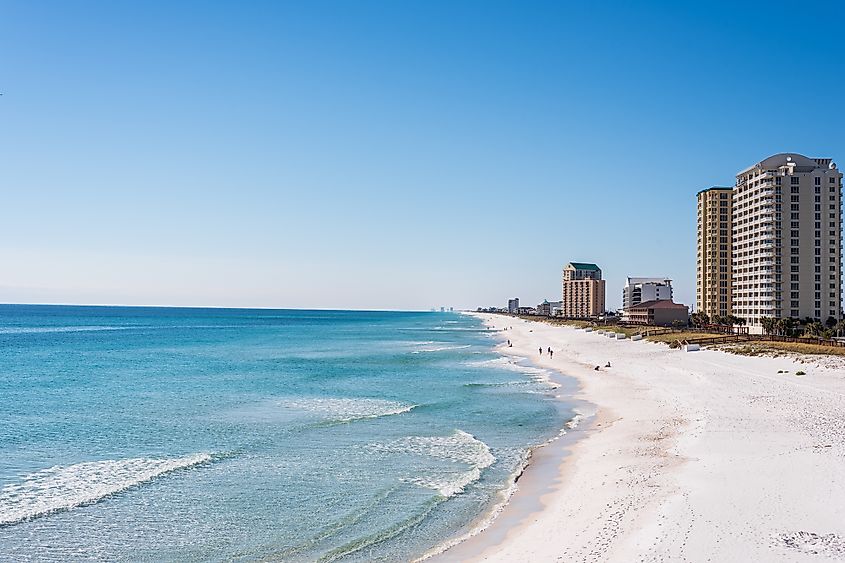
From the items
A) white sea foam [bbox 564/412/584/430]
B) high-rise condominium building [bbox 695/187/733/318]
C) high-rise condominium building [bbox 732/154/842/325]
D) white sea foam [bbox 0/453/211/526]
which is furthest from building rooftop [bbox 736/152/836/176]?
white sea foam [bbox 0/453/211/526]

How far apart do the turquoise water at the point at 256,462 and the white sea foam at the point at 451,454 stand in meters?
0.12

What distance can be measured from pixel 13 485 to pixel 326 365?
46045mm

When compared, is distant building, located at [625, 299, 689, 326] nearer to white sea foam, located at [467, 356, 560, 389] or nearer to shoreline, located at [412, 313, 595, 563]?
white sea foam, located at [467, 356, 560, 389]

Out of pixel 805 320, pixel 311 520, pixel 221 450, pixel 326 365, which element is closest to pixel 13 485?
pixel 221 450

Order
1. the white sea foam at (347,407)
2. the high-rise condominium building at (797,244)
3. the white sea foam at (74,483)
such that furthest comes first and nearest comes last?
1. the high-rise condominium building at (797,244)
2. the white sea foam at (347,407)
3. the white sea foam at (74,483)

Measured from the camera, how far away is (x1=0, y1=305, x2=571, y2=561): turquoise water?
1756cm

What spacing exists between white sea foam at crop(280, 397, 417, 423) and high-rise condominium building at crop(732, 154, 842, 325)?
82.1 m

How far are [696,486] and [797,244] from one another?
9879cm

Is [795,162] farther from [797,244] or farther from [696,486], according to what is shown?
[696,486]

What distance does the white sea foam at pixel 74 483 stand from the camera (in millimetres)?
19811

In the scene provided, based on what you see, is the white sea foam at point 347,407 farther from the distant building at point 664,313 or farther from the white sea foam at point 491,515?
the distant building at point 664,313

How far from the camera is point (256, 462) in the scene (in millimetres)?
25781

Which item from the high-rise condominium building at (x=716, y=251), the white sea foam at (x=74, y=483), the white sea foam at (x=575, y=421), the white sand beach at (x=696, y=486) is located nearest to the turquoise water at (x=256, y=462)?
the white sea foam at (x=74, y=483)

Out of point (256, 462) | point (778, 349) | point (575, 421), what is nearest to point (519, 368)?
point (778, 349)
